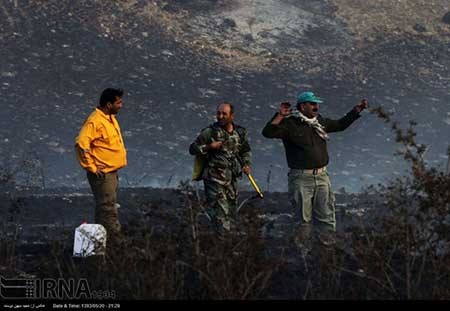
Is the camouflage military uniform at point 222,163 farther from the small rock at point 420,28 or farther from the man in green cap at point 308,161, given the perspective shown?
the small rock at point 420,28

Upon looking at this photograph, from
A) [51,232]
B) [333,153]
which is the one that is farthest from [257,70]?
[51,232]

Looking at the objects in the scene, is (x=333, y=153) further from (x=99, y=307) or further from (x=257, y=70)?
(x=99, y=307)

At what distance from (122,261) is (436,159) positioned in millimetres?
13737

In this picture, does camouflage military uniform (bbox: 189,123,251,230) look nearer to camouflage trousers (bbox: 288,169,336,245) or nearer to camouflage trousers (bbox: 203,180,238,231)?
camouflage trousers (bbox: 203,180,238,231)

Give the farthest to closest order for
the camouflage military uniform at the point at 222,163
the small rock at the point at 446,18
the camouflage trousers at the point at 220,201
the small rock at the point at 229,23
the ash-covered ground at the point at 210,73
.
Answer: the small rock at the point at 446,18
the small rock at the point at 229,23
the ash-covered ground at the point at 210,73
the camouflage military uniform at the point at 222,163
the camouflage trousers at the point at 220,201

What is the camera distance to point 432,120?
66.3 feet

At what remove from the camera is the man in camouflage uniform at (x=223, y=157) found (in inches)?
294

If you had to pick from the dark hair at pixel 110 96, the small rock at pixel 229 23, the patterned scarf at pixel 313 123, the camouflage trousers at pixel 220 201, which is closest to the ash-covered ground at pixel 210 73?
the small rock at pixel 229 23

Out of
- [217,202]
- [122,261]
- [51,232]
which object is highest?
[122,261]

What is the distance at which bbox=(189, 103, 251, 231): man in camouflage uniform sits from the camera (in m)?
7.48

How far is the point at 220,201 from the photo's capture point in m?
7.51

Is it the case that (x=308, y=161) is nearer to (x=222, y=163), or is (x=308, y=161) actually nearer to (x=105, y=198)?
(x=222, y=163)

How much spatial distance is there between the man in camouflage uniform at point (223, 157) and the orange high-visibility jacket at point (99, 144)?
62 cm

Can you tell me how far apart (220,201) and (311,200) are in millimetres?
767
